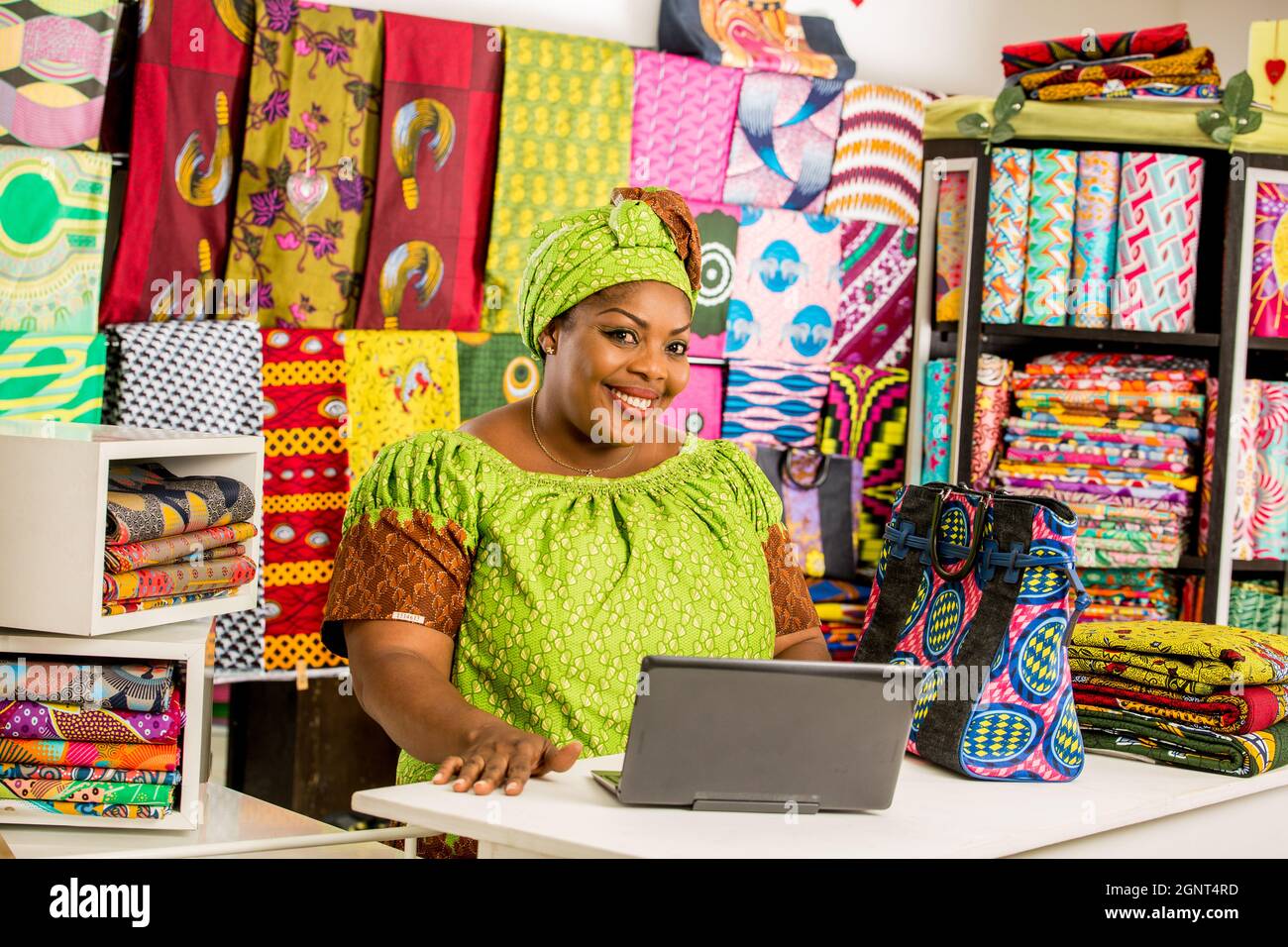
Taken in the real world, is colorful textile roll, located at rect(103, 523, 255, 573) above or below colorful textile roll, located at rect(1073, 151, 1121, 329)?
below

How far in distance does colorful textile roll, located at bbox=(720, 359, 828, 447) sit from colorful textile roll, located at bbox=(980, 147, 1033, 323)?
1.73 feet

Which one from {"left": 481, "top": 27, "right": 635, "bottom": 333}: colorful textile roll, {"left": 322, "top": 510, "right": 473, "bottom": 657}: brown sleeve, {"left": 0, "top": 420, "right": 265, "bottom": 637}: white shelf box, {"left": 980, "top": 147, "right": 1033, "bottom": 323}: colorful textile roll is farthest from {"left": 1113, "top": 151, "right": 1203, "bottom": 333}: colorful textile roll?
{"left": 0, "top": 420, "right": 265, "bottom": 637}: white shelf box

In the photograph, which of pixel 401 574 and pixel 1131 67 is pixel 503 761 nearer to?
pixel 401 574

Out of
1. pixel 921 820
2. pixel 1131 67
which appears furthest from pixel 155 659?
pixel 1131 67

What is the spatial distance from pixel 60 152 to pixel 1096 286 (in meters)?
2.73

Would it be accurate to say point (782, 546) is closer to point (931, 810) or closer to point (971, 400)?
point (931, 810)

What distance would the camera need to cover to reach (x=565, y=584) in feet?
6.78

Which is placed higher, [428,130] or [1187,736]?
[428,130]

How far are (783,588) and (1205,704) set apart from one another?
664 millimetres

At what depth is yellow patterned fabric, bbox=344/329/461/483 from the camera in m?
3.64

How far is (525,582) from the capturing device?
81.0 inches

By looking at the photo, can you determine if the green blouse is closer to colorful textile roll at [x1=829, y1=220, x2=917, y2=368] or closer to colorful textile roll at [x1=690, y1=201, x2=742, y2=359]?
colorful textile roll at [x1=690, y1=201, x2=742, y2=359]

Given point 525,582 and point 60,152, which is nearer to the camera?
point 525,582

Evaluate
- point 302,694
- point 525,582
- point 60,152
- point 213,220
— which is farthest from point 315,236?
point 525,582
